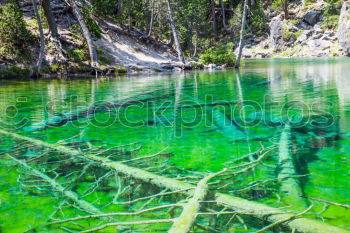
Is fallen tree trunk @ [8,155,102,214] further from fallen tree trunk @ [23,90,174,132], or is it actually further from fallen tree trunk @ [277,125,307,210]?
fallen tree trunk @ [23,90,174,132]

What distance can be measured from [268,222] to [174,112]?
561 cm

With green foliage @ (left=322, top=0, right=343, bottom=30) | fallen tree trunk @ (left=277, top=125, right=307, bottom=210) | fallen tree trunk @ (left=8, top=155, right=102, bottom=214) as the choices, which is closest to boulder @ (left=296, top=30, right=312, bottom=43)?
green foliage @ (left=322, top=0, right=343, bottom=30)

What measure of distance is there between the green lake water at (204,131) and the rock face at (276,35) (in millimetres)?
47881

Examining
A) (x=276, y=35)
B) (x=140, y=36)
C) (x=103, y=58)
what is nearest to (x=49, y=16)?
(x=103, y=58)

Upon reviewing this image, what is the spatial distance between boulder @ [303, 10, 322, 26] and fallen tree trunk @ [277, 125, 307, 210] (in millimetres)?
59205

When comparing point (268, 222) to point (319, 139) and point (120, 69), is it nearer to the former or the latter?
point (319, 139)

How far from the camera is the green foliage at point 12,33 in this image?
2083 centimetres

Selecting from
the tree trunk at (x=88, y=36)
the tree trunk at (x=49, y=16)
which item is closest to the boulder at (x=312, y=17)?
the tree trunk at (x=88, y=36)

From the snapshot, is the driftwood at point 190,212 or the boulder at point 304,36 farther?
the boulder at point 304,36

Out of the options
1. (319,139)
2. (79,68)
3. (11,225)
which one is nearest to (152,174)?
(11,225)

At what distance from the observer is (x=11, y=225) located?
9.36 ft

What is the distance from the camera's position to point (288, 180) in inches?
141

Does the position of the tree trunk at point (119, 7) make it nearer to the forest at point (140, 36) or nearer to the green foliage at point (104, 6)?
the forest at point (140, 36)

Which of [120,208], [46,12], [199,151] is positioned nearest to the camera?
[120,208]
